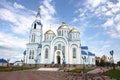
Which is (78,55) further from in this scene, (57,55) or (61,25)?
(61,25)

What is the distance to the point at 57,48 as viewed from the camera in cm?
5281

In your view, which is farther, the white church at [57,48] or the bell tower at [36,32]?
the bell tower at [36,32]

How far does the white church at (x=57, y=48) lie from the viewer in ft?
167

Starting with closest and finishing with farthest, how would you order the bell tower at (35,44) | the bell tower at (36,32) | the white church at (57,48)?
the white church at (57,48), the bell tower at (35,44), the bell tower at (36,32)

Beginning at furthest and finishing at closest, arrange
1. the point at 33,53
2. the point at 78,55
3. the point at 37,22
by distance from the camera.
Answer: the point at 37,22, the point at 33,53, the point at 78,55

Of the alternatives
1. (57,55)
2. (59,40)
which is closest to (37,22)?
(59,40)

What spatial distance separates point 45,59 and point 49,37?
9.84 m

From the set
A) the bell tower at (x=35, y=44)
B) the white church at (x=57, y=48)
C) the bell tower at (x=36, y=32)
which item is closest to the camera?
the white church at (x=57, y=48)

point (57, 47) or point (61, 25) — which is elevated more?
point (61, 25)

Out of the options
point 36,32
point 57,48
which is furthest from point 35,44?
point 57,48

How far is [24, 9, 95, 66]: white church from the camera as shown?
50.9 m

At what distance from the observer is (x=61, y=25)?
60688 millimetres

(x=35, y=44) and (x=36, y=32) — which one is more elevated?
(x=36, y=32)

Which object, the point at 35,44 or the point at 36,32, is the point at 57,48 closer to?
the point at 35,44
